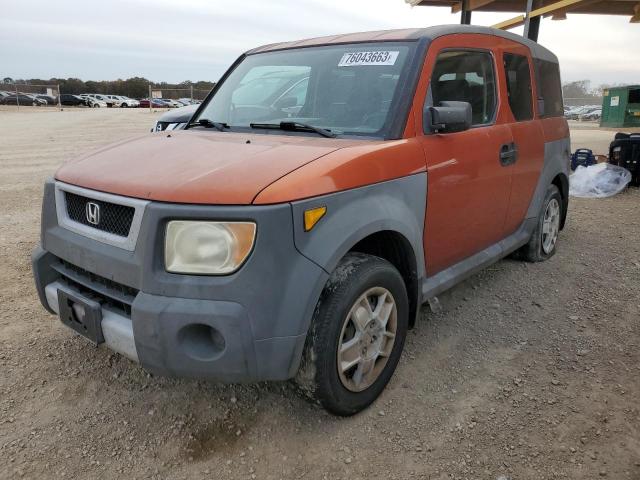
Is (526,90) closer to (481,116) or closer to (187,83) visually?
(481,116)

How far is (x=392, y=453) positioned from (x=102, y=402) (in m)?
1.50

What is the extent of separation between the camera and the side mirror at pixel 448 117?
9.02 ft

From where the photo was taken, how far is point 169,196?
205 cm

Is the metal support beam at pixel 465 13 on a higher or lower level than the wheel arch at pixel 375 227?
higher

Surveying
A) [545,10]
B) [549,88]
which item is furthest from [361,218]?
[545,10]

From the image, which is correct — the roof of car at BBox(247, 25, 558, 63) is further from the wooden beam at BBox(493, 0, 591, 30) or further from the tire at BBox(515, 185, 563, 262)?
the wooden beam at BBox(493, 0, 591, 30)

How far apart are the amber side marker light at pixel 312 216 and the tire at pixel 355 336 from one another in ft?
1.02

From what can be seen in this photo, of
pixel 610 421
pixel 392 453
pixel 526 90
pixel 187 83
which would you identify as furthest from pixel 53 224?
pixel 187 83

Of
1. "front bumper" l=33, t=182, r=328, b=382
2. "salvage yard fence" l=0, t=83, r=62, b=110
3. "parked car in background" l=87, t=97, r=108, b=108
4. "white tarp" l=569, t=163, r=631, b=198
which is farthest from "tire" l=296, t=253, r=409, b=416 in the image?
"parked car in background" l=87, t=97, r=108, b=108

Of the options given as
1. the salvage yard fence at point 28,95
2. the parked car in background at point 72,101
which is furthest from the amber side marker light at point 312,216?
the parked car in background at point 72,101

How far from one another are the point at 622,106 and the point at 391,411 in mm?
20877

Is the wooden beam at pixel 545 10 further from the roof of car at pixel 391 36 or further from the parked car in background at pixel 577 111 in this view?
the parked car in background at pixel 577 111

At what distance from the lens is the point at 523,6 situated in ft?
41.2

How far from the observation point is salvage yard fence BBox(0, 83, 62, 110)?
4147 centimetres
